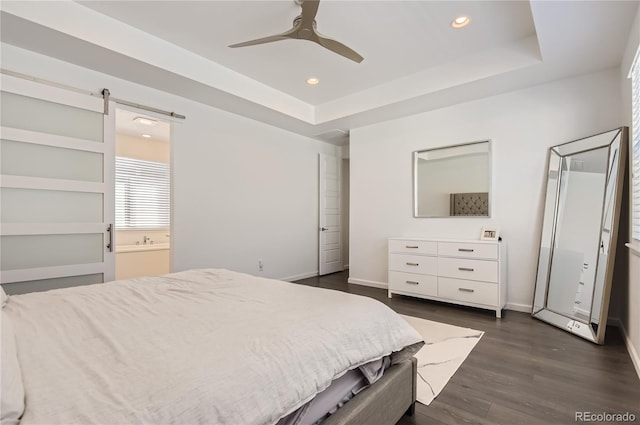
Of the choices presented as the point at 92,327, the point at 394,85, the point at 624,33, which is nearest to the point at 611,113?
the point at 624,33

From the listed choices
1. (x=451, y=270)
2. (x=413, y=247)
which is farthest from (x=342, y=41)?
(x=451, y=270)

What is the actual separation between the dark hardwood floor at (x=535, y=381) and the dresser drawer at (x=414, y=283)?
80 cm

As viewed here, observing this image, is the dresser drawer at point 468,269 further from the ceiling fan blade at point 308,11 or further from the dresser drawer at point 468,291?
the ceiling fan blade at point 308,11

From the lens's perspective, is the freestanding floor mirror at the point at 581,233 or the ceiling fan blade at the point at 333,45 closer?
the ceiling fan blade at the point at 333,45

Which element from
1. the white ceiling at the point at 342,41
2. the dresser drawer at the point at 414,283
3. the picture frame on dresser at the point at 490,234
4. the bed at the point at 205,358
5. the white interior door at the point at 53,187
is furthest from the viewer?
the dresser drawer at the point at 414,283

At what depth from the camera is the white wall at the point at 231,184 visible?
10.9 ft

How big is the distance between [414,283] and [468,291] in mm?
644

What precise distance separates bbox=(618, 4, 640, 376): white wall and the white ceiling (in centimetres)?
12

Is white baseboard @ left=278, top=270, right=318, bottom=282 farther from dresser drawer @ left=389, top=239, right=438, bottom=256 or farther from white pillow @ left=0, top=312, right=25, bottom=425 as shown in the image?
white pillow @ left=0, top=312, right=25, bottom=425

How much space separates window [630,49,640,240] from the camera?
A: 222cm

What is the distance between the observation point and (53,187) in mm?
2771

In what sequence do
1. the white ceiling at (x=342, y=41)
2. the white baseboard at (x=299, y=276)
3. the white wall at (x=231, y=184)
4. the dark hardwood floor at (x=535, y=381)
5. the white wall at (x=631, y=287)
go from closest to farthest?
the dark hardwood floor at (x=535, y=381)
the white wall at (x=631, y=287)
the white ceiling at (x=342, y=41)
the white wall at (x=231, y=184)
the white baseboard at (x=299, y=276)

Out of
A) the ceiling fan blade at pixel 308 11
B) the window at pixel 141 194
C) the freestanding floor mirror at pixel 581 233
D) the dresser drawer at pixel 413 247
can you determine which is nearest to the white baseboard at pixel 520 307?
the freestanding floor mirror at pixel 581 233

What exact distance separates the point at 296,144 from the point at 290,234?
153cm
